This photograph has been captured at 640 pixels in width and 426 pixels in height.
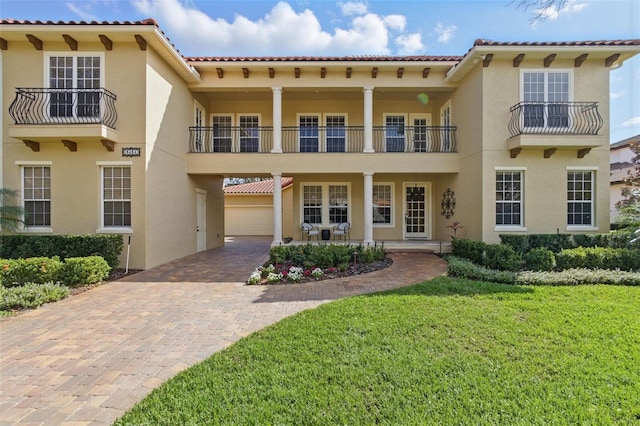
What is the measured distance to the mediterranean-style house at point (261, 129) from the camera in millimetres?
9883

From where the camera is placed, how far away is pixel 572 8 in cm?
630

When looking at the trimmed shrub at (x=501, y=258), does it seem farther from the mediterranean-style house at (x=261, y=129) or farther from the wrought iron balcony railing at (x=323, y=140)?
the wrought iron balcony railing at (x=323, y=140)

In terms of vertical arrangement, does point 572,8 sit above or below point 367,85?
below

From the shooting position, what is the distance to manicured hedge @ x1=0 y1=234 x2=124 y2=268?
29.1ft

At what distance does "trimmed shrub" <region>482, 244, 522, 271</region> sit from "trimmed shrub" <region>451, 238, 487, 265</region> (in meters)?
0.23

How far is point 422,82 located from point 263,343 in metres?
11.8

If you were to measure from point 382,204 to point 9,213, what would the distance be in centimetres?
1335

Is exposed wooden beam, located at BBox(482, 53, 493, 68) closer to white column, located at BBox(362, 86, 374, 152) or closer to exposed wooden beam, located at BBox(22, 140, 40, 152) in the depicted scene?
white column, located at BBox(362, 86, 374, 152)

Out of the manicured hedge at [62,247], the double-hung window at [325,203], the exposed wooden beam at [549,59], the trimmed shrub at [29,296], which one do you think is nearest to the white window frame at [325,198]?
the double-hung window at [325,203]

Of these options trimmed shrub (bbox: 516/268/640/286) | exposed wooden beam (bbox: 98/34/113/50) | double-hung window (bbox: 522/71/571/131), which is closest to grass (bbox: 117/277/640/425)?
trimmed shrub (bbox: 516/268/640/286)

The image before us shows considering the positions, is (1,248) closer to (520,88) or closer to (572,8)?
(572,8)

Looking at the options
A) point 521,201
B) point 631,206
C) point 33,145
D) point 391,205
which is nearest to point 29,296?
point 33,145

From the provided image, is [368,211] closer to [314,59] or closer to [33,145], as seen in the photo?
[314,59]

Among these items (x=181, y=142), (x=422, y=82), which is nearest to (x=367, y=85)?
(x=422, y=82)
